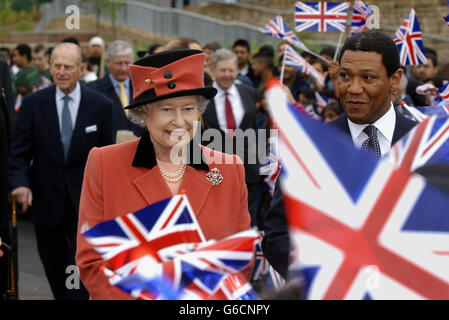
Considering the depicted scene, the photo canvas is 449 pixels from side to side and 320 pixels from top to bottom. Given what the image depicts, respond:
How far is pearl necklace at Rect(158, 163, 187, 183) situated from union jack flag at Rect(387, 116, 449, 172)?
5.02 ft

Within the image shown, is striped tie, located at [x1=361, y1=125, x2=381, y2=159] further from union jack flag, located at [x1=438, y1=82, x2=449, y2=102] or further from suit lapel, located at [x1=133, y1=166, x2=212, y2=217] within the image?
union jack flag, located at [x1=438, y1=82, x2=449, y2=102]

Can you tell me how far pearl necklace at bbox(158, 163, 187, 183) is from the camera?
377cm

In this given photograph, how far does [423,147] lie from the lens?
7.86 feet

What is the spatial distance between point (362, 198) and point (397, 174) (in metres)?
0.10

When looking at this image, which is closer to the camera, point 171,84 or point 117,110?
point 171,84

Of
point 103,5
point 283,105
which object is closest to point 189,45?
point 283,105

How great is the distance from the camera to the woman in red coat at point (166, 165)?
360cm

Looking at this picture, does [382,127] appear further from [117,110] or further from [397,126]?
[117,110]

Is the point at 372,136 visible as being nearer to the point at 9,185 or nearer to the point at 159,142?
the point at 159,142

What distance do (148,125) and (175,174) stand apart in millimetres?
250

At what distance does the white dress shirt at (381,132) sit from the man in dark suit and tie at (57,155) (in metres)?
3.75

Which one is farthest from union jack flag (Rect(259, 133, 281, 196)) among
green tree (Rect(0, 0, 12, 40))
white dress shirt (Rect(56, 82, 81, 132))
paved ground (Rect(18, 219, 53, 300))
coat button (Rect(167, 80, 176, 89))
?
green tree (Rect(0, 0, 12, 40))

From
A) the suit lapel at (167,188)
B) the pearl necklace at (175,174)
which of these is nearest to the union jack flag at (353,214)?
the suit lapel at (167,188)

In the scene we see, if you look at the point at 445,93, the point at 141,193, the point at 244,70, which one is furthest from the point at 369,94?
the point at 244,70
